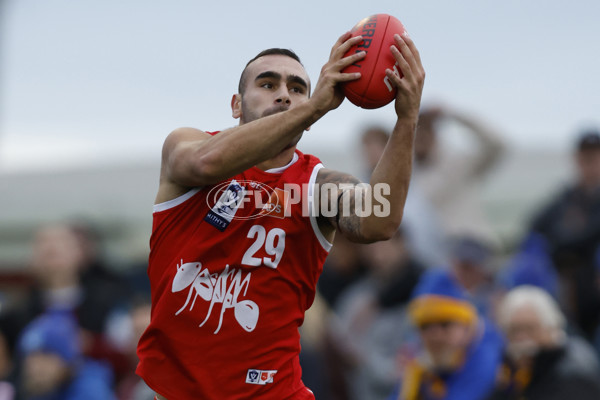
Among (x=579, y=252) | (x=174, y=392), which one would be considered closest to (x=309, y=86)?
(x=174, y=392)

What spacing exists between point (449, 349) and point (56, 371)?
3.44 m

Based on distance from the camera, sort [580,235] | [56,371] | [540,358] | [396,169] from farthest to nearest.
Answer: [580,235], [56,371], [540,358], [396,169]

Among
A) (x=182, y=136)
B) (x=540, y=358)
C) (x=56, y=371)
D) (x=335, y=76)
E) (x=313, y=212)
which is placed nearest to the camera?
(x=335, y=76)

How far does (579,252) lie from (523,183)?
14.8 ft

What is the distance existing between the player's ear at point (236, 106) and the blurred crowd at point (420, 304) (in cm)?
318

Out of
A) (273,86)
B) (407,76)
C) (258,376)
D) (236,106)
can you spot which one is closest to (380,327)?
(258,376)

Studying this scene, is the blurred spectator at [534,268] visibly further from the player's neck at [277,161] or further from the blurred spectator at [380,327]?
the player's neck at [277,161]

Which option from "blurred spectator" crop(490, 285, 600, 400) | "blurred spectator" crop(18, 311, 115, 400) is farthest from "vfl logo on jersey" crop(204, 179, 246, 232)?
"blurred spectator" crop(18, 311, 115, 400)

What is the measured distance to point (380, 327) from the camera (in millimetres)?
7867

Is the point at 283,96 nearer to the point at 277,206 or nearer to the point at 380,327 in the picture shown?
the point at 277,206

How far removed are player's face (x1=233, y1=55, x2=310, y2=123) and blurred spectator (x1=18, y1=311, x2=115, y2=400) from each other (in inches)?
175

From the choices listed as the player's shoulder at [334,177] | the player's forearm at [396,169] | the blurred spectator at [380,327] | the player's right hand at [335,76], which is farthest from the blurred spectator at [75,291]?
the player's right hand at [335,76]

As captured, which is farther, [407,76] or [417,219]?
[417,219]

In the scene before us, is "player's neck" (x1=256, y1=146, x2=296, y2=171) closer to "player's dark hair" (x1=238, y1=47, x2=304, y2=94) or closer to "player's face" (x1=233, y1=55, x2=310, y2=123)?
"player's face" (x1=233, y1=55, x2=310, y2=123)
